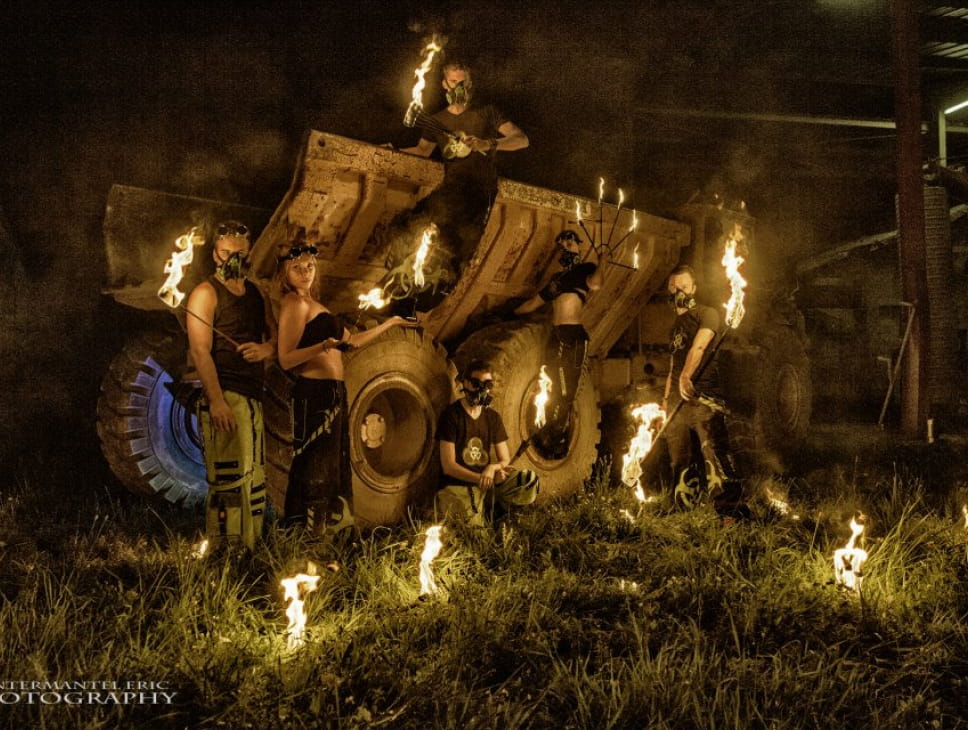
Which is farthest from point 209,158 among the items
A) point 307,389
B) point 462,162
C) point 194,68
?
point 307,389

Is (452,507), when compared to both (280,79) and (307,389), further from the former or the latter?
(280,79)

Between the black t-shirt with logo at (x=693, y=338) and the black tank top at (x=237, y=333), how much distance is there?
3369 mm

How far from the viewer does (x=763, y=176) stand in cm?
1402

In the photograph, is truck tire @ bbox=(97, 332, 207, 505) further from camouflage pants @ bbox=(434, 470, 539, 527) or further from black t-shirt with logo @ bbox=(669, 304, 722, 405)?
black t-shirt with logo @ bbox=(669, 304, 722, 405)

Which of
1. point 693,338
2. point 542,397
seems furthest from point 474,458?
point 693,338

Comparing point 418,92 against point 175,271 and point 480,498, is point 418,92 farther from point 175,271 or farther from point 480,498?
point 480,498

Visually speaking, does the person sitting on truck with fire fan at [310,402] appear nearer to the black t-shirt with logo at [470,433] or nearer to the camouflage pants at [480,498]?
the camouflage pants at [480,498]

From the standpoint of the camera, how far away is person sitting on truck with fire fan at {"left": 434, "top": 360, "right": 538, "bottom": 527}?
568cm

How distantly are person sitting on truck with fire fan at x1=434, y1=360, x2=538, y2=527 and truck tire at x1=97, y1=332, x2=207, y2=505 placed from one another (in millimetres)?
1979

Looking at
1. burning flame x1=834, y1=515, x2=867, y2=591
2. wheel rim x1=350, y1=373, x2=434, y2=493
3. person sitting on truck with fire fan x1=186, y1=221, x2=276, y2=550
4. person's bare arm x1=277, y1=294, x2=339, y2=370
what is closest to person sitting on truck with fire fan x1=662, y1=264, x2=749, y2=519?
burning flame x1=834, y1=515, x2=867, y2=591

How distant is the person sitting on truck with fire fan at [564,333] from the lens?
6824 millimetres

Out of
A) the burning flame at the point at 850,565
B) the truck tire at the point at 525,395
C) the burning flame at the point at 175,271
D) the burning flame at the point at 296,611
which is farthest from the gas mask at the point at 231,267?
the burning flame at the point at 850,565

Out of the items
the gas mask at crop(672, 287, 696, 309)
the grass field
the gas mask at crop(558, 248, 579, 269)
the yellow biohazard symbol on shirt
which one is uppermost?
the gas mask at crop(558, 248, 579, 269)

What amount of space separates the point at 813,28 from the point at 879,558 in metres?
10.4
